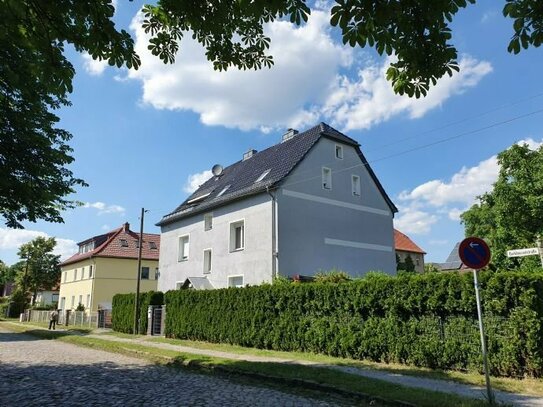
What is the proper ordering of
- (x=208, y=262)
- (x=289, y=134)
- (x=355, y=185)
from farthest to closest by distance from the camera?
(x=289, y=134), (x=208, y=262), (x=355, y=185)

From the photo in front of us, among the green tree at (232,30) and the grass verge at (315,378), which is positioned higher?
the green tree at (232,30)

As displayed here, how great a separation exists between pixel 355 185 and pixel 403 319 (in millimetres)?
16655

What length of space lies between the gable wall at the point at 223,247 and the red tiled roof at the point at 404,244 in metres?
28.7

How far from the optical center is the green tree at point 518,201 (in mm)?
30703

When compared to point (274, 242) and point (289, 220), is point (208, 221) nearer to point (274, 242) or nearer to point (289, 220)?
point (289, 220)

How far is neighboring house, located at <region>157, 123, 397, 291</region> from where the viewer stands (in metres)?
25.0

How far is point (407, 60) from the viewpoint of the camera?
16.3ft

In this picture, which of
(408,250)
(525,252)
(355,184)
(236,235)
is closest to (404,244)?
(408,250)

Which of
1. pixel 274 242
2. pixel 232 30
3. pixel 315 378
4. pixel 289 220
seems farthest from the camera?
pixel 289 220

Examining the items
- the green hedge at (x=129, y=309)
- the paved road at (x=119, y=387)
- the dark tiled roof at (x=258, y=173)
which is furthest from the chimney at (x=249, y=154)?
the paved road at (x=119, y=387)

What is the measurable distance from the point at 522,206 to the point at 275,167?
54.9 feet

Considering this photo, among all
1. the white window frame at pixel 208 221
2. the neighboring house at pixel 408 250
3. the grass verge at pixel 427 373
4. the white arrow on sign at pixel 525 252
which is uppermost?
the neighboring house at pixel 408 250

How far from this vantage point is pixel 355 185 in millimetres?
29266

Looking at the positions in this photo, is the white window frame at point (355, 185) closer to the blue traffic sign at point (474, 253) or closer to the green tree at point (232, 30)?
the blue traffic sign at point (474, 253)
